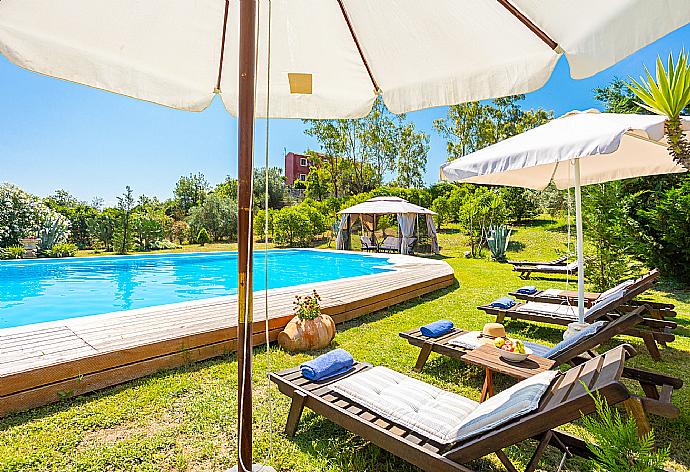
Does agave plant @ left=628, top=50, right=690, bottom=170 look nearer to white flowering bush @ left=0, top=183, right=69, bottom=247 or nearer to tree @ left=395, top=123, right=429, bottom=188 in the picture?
white flowering bush @ left=0, top=183, right=69, bottom=247

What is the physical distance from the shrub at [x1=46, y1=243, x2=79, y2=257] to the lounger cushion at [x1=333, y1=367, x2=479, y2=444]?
55.7ft

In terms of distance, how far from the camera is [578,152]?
283 centimetres

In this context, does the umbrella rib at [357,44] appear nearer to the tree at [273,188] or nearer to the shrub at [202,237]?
the shrub at [202,237]

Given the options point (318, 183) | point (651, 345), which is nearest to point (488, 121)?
point (318, 183)

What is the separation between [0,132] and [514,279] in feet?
99.0

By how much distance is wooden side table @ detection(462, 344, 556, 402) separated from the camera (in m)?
2.80

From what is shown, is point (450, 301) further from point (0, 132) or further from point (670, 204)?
point (0, 132)

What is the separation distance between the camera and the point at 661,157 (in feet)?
14.0

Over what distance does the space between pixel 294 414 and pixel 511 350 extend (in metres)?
1.82

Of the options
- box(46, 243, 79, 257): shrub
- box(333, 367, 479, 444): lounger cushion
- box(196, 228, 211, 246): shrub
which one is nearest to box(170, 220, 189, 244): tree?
box(196, 228, 211, 246): shrub

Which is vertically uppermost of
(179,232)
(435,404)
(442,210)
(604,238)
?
(442,210)

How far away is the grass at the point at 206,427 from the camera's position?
2.38m

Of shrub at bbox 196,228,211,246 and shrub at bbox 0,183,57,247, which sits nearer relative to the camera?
shrub at bbox 0,183,57,247

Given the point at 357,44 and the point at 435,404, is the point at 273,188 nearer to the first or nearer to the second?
the point at 357,44
